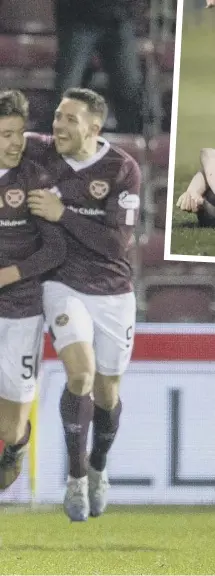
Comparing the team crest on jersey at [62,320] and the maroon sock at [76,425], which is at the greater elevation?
the team crest on jersey at [62,320]

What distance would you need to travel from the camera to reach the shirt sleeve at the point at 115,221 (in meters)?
2.49

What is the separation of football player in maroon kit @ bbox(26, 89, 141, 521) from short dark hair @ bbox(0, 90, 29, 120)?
9 cm

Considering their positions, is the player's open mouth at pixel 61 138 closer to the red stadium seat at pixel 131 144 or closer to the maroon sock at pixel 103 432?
the red stadium seat at pixel 131 144

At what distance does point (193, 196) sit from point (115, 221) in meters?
0.23

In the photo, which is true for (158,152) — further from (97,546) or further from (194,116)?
(97,546)

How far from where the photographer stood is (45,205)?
2.49m

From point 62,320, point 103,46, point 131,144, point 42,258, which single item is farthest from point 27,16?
point 62,320

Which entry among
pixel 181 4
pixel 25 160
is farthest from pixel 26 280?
pixel 181 4

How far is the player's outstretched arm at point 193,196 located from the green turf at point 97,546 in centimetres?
87

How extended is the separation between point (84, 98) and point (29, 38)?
214mm

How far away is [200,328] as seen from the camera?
8.48ft

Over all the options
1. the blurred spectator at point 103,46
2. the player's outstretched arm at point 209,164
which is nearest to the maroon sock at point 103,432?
the player's outstretched arm at point 209,164

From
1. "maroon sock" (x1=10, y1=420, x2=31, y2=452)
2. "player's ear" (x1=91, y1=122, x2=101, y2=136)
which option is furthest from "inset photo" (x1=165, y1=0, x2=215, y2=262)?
"maroon sock" (x1=10, y1=420, x2=31, y2=452)

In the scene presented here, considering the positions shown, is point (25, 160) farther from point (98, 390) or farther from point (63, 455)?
point (63, 455)
